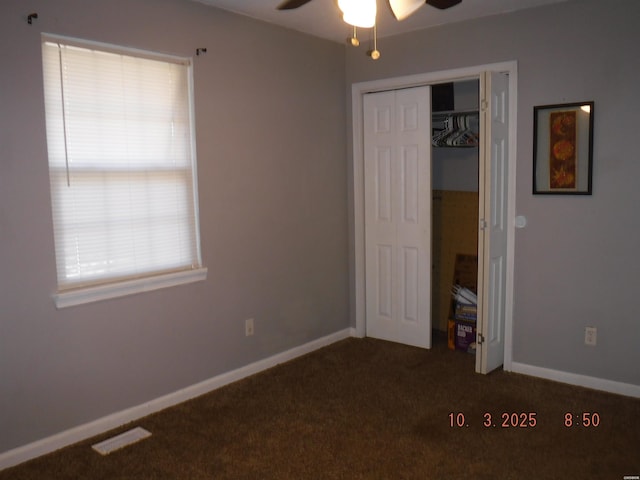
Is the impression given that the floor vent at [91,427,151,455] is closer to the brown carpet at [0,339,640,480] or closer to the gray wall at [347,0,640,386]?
the brown carpet at [0,339,640,480]

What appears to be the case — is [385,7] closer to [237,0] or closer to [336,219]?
[237,0]

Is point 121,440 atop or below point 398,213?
below

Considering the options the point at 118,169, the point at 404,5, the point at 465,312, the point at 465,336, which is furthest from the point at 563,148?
the point at 118,169

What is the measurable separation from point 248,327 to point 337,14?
2.16 m

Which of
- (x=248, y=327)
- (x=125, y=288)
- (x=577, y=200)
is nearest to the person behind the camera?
(x=125, y=288)

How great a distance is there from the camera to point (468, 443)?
9.43 ft

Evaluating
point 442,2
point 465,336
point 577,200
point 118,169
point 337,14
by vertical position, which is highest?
point 337,14

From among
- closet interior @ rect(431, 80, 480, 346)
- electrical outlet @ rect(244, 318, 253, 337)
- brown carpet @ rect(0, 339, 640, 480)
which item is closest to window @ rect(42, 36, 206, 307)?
electrical outlet @ rect(244, 318, 253, 337)

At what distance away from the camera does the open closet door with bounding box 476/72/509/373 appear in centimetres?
361

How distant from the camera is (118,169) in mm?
3033

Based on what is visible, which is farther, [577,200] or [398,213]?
[398,213]

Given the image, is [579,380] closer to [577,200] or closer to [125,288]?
[577,200]

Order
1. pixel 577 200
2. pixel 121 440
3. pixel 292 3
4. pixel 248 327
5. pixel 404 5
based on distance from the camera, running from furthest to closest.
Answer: pixel 248 327 → pixel 577 200 → pixel 121 440 → pixel 292 3 → pixel 404 5

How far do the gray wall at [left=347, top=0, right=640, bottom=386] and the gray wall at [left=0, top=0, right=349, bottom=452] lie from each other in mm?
1234
